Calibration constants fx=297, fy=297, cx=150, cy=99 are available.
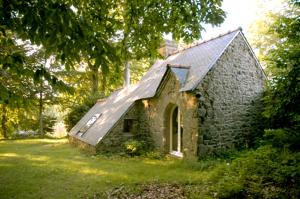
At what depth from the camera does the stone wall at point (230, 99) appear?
1151 centimetres

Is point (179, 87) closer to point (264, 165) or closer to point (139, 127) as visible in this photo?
point (139, 127)

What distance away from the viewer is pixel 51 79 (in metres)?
3.96

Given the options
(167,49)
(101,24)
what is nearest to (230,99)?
(167,49)

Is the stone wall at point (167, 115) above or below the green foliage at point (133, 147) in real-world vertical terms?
above

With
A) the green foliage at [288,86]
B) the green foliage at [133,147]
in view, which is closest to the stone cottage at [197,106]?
the green foliage at [133,147]

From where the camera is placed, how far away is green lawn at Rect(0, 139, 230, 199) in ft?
25.9

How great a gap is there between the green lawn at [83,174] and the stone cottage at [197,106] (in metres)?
1.29

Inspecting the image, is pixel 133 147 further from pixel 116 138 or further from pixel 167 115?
pixel 167 115

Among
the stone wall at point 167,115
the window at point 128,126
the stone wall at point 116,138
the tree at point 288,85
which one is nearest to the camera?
the tree at point 288,85

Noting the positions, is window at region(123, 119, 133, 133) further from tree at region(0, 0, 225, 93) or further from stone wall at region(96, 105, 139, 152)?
tree at region(0, 0, 225, 93)

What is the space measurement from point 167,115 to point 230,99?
2.90m

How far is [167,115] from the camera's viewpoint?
13.6 meters

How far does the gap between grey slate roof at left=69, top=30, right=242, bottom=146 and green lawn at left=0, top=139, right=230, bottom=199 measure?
6.66ft

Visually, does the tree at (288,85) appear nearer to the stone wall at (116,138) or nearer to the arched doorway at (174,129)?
→ the arched doorway at (174,129)
